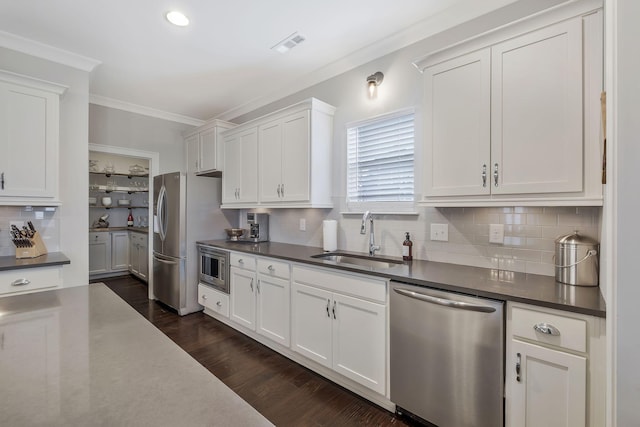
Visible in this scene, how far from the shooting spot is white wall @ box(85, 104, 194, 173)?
12.3ft

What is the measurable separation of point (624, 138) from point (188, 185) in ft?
12.3

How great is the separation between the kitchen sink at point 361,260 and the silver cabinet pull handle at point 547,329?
1020 mm

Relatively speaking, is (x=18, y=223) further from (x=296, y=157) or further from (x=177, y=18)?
(x=296, y=157)

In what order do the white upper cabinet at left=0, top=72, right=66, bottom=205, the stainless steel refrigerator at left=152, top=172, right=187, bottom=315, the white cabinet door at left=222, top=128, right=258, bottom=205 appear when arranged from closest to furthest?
the white upper cabinet at left=0, top=72, right=66, bottom=205 → the white cabinet door at left=222, top=128, right=258, bottom=205 → the stainless steel refrigerator at left=152, top=172, right=187, bottom=315

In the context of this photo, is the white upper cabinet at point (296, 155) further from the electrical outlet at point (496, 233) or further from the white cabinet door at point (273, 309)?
the electrical outlet at point (496, 233)

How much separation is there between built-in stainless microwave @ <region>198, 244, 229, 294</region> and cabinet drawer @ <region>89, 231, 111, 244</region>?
115 inches

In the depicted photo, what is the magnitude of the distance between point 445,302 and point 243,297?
6.79 feet

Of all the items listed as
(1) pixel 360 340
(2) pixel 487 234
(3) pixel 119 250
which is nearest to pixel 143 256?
(3) pixel 119 250

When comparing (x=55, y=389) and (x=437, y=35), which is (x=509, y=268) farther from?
(x=55, y=389)

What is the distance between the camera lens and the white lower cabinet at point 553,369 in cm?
Answer: 122

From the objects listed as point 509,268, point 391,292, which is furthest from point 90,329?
point 509,268

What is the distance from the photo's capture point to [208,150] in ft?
13.0

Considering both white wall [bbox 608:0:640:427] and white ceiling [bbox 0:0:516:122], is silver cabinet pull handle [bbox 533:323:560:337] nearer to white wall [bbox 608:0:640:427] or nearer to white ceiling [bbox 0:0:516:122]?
white wall [bbox 608:0:640:427]

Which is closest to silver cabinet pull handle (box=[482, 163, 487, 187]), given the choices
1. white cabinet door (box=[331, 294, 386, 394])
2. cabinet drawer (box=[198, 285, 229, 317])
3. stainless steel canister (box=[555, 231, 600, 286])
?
stainless steel canister (box=[555, 231, 600, 286])
